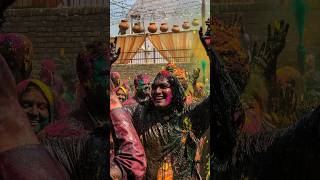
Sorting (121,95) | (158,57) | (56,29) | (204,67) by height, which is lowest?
(121,95)

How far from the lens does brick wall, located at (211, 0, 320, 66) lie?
4492 mm

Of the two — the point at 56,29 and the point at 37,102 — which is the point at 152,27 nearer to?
the point at 56,29

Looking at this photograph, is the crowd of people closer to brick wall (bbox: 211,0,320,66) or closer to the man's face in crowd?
brick wall (bbox: 211,0,320,66)

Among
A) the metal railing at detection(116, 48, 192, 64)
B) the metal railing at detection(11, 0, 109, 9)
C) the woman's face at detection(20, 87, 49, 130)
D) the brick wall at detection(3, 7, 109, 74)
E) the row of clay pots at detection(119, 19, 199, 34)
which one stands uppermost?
the metal railing at detection(11, 0, 109, 9)

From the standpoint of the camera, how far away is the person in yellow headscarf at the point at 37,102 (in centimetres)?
437

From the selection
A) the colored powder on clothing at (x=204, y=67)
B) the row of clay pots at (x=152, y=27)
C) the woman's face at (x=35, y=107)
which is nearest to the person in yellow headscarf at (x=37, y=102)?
the woman's face at (x=35, y=107)

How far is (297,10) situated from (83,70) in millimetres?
1629

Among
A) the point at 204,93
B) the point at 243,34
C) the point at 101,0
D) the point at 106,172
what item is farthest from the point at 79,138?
the point at 204,93

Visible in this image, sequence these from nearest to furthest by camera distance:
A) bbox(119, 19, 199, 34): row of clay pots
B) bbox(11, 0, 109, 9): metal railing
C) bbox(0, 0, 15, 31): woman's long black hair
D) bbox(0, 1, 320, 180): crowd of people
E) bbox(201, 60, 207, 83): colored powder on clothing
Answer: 1. bbox(0, 0, 15, 31): woman's long black hair
2. bbox(0, 1, 320, 180): crowd of people
3. bbox(11, 0, 109, 9): metal railing
4. bbox(201, 60, 207, 83): colored powder on clothing
5. bbox(119, 19, 199, 34): row of clay pots

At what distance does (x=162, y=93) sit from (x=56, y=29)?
2762 mm

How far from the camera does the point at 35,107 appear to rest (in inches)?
174

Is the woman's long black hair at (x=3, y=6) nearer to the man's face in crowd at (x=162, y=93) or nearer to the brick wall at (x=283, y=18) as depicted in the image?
the brick wall at (x=283, y=18)

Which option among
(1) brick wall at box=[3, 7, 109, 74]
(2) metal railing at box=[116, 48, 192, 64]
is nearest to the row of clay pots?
(2) metal railing at box=[116, 48, 192, 64]

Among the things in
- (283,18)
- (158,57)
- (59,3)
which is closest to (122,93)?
(158,57)
